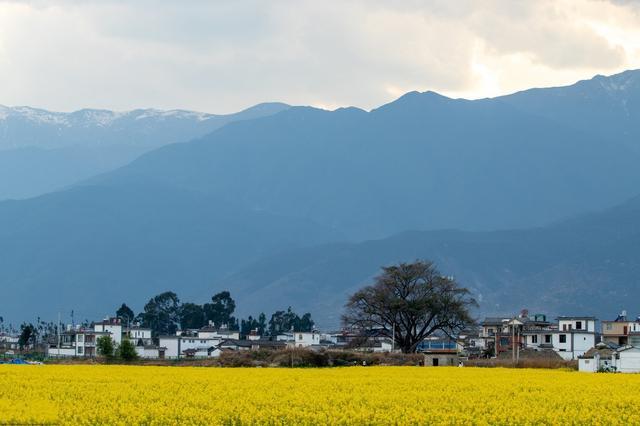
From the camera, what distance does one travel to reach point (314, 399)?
40906 mm

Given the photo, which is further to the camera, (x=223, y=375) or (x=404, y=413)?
(x=223, y=375)

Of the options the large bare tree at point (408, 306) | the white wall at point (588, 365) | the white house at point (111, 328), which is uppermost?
the large bare tree at point (408, 306)

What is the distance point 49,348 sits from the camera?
135625 millimetres

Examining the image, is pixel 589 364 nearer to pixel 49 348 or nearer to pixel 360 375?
pixel 360 375

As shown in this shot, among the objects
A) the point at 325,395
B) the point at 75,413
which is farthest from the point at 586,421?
the point at 75,413

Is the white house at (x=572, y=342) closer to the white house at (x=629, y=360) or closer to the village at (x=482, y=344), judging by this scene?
the village at (x=482, y=344)

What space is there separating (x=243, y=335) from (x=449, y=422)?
150 meters

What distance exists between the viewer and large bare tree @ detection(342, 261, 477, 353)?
10288cm

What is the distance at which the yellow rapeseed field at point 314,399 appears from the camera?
3553 cm

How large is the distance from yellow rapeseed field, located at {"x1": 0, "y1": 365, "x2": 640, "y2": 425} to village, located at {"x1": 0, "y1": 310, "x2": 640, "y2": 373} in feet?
80.1

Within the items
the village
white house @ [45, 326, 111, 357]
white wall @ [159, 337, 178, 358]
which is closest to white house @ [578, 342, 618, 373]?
the village

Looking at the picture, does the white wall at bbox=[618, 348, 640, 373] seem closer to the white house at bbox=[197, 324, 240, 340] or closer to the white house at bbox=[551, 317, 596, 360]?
the white house at bbox=[551, 317, 596, 360]

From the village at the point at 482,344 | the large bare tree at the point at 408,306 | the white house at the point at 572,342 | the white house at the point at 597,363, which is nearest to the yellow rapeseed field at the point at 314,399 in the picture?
the white house at the point at 597,363

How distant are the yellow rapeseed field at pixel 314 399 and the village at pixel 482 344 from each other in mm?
24412
